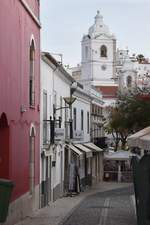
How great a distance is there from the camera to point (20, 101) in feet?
67.0

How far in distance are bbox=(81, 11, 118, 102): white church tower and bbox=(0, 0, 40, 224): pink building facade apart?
309 feet

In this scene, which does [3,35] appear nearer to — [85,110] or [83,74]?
[85,110]

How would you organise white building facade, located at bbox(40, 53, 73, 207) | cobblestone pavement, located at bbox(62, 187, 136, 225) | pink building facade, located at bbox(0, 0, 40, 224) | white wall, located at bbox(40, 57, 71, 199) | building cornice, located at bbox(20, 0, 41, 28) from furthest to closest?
white wall, located at bbox(40, 57, 71, 199) < white building facade, located at bbox(40, 53, 73, 207) < building cornice, located at bbox(20, 0, 41, 28) < cobblestone pavement, located at bbox(62, 187, 136, 225) < pink building facade, located at bbox(0, 0, 40, 224)

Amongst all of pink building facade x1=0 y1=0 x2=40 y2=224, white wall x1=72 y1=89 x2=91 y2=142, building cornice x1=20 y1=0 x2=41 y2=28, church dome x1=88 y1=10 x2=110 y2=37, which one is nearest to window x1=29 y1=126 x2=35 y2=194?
pink building facade x1=0 y1=0 x2=40 y2=224

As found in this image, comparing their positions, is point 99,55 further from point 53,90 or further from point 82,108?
point 53,90

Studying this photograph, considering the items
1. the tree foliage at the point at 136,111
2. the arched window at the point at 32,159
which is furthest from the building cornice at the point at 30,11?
the tree foliage at the point at 136,111

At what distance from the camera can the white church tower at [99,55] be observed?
120m

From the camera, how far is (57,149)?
33219 millimetres

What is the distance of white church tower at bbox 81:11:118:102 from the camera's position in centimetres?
11975

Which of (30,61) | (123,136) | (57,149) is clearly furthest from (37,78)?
(123,136)

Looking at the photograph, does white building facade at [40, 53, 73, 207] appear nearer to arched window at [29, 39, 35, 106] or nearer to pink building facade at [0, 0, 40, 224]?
pink building facade at [0, 0, 40, 224]

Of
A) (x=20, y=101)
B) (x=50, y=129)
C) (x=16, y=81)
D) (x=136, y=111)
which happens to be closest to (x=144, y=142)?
(x=16, y=81)

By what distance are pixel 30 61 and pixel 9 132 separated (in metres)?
5.53

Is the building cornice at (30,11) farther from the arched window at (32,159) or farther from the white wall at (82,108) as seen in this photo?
the white wall at (82,108)
